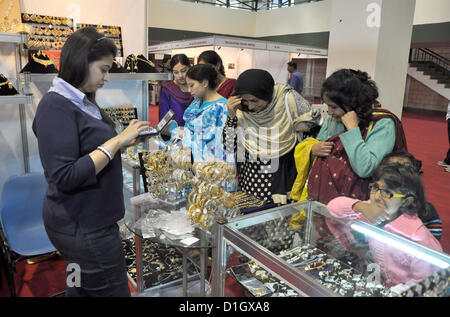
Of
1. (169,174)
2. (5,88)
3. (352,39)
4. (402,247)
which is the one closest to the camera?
(402,247)

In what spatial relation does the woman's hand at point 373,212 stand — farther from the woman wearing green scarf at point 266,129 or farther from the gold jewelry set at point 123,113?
the gold jewelry set at point 123,113

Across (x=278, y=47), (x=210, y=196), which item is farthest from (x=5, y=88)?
(x=278, y=47)

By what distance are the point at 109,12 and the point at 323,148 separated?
96.2 inches

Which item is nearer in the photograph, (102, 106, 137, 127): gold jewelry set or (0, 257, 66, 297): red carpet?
(0, 257, 66, 297): red carpet

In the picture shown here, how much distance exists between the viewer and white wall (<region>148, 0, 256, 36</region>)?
1302cm

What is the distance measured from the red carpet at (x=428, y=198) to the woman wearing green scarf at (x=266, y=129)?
35.6 inches

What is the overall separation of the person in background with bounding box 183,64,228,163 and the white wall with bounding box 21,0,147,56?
4.02 feet

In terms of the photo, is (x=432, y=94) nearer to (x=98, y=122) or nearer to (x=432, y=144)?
(x=432, y=144)

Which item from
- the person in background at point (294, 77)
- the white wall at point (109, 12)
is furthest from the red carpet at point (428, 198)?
the person in background at point (294, 77)

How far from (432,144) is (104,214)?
8811mm

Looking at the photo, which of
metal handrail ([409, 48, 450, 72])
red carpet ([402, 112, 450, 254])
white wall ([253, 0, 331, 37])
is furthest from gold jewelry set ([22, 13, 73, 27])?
metal handrail ([409, 48, 450, 72])

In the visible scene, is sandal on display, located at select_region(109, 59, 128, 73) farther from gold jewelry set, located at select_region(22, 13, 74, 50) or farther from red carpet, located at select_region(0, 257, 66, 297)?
red carpet, located at select_region(0, 257, 66, 297)

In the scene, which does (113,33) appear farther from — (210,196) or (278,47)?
(278,47)

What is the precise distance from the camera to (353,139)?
1.71 m
